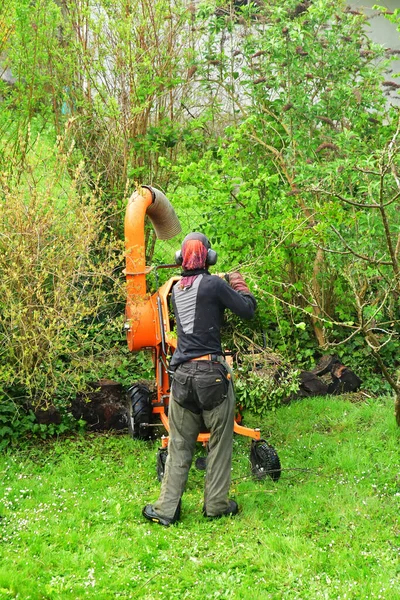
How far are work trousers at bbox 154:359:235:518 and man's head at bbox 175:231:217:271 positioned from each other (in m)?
0.74

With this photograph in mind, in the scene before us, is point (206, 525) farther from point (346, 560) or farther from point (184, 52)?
point (184, 52)

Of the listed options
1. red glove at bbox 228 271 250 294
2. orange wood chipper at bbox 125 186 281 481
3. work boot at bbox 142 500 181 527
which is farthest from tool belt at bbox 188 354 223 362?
work boot at bbox 142 500 181 527

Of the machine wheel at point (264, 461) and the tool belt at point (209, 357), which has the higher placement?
the tool belt at point (209, 357)

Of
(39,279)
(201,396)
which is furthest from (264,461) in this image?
(39,279)

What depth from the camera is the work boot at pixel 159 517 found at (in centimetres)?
565

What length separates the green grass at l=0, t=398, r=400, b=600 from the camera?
4790 millimetres

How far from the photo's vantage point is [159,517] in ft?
18.6

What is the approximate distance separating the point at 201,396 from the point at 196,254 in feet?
3.46

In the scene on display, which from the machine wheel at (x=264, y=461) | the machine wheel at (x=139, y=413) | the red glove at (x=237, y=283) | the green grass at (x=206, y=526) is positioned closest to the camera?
the green grass at (x=206, y=526)

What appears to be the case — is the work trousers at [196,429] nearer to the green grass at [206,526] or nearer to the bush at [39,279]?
the green grass at [206,526]

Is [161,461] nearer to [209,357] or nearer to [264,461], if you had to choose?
[264,461]

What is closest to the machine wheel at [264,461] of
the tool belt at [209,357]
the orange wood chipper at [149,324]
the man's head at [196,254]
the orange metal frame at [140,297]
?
the orange wood chipper at [149,324]

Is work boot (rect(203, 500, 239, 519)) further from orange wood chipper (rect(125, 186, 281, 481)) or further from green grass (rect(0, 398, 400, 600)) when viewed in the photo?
orange wood chipper (rect(125, 186, 281, 481))

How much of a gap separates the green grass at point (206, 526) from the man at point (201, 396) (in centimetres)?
21
